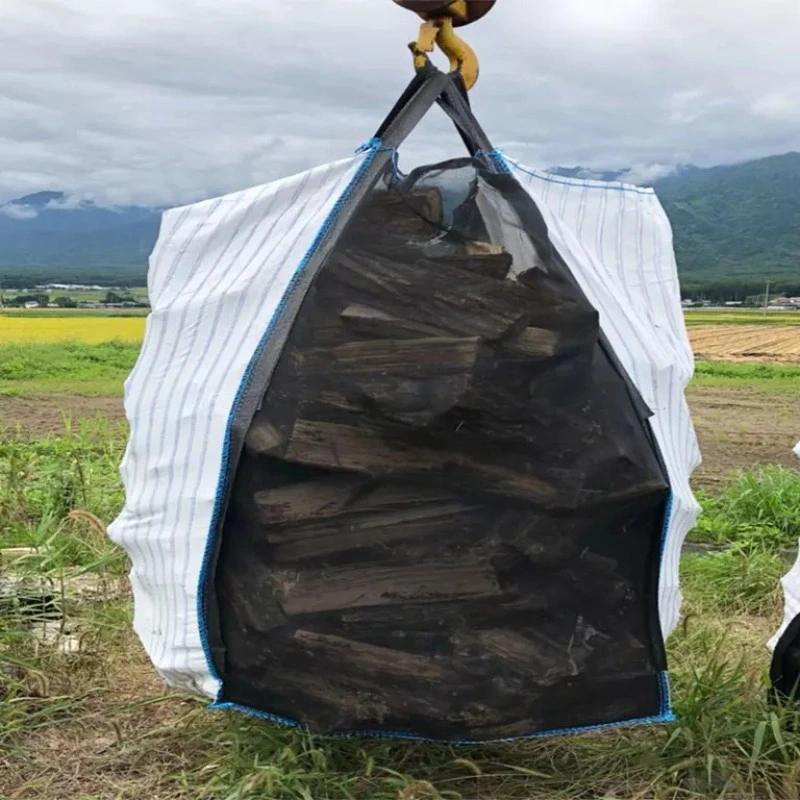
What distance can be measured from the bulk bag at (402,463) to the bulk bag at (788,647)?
1.43 ft

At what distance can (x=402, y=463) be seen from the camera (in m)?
2.03

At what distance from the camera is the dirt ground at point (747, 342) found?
22.6 meters

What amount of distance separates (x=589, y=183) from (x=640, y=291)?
0.28 meters

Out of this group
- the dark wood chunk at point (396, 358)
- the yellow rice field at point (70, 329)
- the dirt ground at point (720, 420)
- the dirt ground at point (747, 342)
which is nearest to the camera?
the dark wood chunk at point (396, 358)

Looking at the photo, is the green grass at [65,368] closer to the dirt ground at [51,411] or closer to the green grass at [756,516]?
the dirt ground at [51,411]

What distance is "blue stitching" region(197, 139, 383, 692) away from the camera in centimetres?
202

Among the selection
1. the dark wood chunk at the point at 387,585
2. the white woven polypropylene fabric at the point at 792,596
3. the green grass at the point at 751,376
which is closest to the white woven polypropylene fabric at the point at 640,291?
the white woven polypropylene fabric at the point at 792,596

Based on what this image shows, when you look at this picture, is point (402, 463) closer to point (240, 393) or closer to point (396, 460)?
point (396, 460)

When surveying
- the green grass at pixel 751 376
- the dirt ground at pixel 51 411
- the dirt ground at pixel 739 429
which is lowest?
the dirt ground at pixel 51 411

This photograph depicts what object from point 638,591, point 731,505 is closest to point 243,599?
point 638,591

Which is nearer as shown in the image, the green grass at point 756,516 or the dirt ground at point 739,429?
the green grass at point 756,516

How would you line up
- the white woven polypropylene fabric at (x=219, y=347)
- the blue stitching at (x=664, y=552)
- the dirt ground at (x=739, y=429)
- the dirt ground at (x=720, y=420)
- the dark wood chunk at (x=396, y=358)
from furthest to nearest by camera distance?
the dirt ground at (x=720, y=420)
the dirt ground at (x=739, y=429)
the blue stitching at (x=664, y=552)
the white woven polypropylene fabric at (x=219, y=347)
the dark wood chunk at (x=396, y=358)

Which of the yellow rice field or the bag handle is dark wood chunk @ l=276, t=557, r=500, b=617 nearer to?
the bag handle

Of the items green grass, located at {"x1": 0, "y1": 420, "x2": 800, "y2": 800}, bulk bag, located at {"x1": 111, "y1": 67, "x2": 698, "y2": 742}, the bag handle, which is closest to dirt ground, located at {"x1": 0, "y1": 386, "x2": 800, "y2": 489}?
green grass, located at {"x1": 0, "y1": 420, "x2": 800, "y2": 800}
